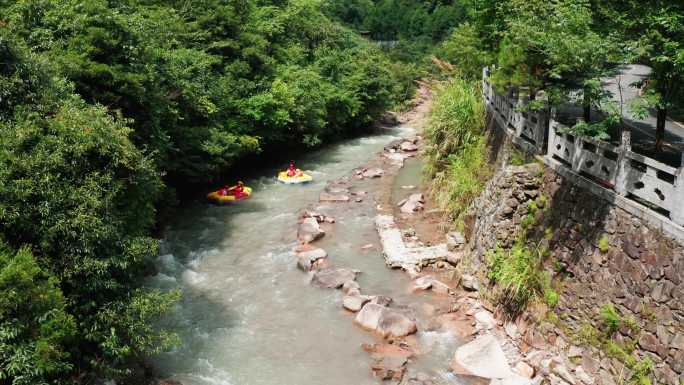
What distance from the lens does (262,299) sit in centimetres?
1415

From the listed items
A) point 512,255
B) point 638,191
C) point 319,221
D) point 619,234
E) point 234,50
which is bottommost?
point 319,221

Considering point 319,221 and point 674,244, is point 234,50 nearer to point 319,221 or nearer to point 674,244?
point 319,221

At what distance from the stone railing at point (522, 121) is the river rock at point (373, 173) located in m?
8.12

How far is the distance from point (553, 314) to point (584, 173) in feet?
10.1

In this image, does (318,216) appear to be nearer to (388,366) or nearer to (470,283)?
(470,283)

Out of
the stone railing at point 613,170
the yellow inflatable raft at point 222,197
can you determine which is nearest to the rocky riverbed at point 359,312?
the yellow inflatable raft at point 222,197

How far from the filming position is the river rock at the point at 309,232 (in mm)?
17734

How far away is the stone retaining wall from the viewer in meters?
7.96

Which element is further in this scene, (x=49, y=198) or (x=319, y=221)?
(x=319, y=221)

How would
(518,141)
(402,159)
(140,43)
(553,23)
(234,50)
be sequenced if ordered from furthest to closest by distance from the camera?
(402,159)
(234,50)
(140,43)
(518,141)
(553,23)

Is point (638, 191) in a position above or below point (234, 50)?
below

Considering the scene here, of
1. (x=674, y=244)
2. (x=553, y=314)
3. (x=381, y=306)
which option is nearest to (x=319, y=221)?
(x=381, y=306)

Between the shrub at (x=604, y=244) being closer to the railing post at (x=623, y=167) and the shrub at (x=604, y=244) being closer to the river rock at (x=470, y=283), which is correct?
the railing post at (x=623, y=167)

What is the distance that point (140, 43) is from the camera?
15344mm
